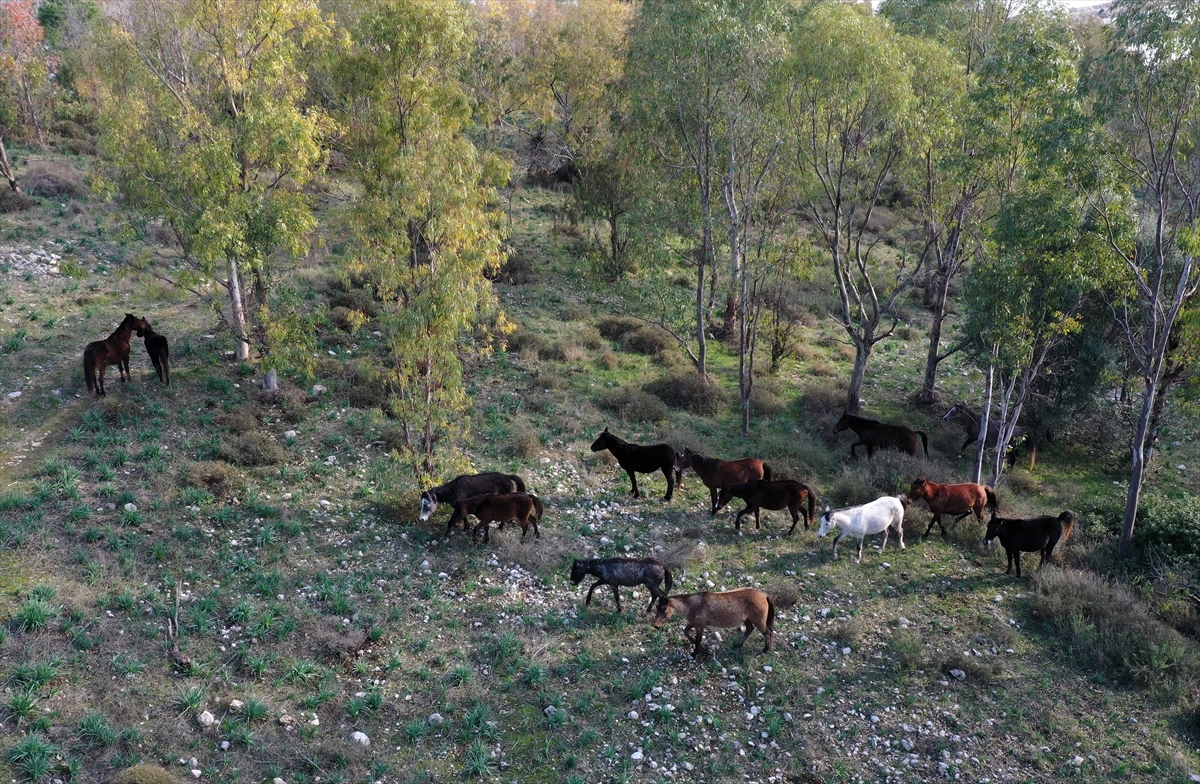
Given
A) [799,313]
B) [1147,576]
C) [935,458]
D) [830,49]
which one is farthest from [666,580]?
[799,313]

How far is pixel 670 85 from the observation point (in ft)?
76.1

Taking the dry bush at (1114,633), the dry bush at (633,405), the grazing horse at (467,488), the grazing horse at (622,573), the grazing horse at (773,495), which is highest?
the dry bush at (633,405)

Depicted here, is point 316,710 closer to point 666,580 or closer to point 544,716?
point 544,716

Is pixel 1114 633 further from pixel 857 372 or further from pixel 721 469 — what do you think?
pixel 857 372

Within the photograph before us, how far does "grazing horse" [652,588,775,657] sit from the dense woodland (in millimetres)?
650

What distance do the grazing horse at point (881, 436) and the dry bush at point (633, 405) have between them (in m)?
5.32

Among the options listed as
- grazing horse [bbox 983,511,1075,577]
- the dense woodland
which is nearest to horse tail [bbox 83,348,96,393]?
the dense woodland

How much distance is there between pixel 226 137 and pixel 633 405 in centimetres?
1220

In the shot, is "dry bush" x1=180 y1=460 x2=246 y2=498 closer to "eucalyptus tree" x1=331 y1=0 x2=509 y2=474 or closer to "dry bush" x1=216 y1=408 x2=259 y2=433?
"dry bush" x1=216 y1=408 x2=259 y2=433

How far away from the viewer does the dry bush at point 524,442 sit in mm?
18719

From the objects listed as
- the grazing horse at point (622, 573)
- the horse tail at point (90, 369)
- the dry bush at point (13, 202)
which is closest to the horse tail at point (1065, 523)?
the grazing horse at point (622, 573)

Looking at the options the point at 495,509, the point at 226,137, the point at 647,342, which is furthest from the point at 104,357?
the point at 647,342

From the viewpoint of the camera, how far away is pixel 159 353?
1878cm

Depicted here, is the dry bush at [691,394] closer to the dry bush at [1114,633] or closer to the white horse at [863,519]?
the white horse at [863,519]
